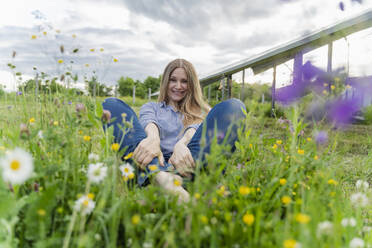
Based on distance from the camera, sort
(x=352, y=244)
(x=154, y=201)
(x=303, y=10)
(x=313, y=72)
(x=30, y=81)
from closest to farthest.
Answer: (x=352, y=244)
(x=154, y=201)
(x=303, y=10)
(x=313, y=72)
(x=30, y=81)

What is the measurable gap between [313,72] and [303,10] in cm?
39

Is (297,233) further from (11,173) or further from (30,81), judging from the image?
(30,81)

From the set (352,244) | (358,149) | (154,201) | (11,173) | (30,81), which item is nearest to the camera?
(11,173)

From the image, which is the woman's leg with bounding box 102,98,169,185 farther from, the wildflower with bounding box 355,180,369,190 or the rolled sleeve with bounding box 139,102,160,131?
the wildflower with bounding box 355,180,369,190

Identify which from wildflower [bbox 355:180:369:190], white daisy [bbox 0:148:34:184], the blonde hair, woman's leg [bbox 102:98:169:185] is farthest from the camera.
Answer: the blonde hair

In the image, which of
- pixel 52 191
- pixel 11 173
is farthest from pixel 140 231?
pixel 11 173

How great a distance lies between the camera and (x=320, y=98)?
1226mm

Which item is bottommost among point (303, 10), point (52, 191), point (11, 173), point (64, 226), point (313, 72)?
point (64, 226)

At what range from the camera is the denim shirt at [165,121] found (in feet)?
6.97

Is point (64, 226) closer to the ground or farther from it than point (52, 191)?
closer to the ground

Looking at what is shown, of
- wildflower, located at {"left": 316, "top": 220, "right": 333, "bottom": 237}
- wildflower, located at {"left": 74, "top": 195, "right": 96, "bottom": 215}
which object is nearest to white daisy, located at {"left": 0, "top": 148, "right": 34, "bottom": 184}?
wildflower, located at {"left": 74, "top": 195, "right": 96, "bottom": 215}

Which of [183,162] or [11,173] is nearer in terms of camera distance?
[11,173]

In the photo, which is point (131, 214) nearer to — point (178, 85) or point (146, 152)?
point (146, 152)

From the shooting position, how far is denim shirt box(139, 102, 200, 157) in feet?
6.97
